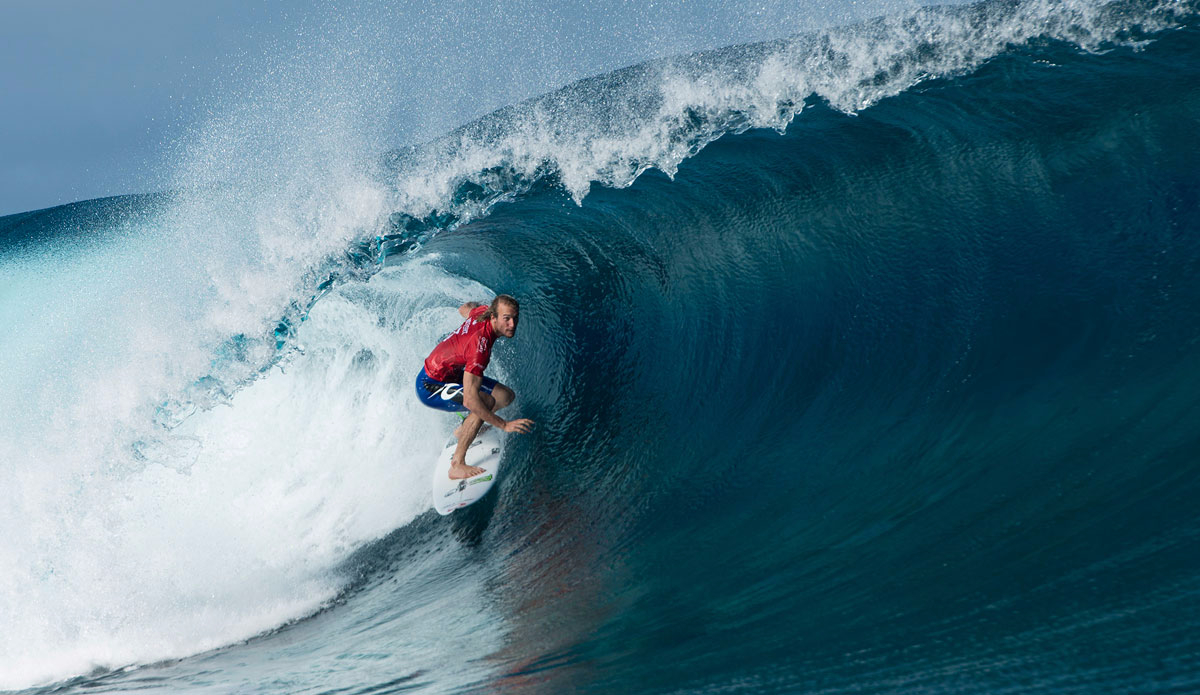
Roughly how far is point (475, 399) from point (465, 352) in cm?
38

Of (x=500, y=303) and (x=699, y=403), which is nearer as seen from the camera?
(x=500, y=303)

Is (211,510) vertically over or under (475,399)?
under

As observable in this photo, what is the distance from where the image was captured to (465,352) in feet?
16.0

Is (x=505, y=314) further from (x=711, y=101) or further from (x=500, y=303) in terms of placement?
(x=711, y=101)

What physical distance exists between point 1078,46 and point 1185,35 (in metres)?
0.75

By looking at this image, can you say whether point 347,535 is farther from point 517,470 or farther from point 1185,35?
point 1185,35

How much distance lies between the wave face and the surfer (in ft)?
1.87

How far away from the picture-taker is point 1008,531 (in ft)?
11.2

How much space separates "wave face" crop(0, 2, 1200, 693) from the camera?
3.39 m

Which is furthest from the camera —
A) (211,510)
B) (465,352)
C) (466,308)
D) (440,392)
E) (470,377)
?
(211,510)

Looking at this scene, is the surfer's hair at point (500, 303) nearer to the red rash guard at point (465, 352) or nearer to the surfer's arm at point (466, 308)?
the red rash guard at point (465, 352)

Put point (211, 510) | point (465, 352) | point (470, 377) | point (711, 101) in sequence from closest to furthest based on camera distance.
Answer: point (470, 377) → point (465, 352) → point (211, 510) → point (711, 101)

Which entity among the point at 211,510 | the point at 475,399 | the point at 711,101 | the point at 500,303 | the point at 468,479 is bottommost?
the point at 468,479

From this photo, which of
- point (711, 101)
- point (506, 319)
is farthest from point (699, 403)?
point (711, 101)
